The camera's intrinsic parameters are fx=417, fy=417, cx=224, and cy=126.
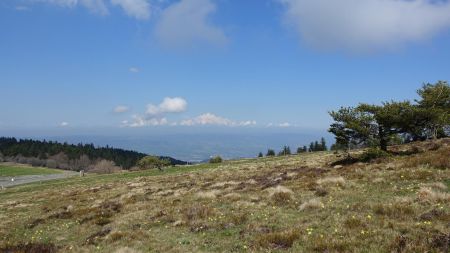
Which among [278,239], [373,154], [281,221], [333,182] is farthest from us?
[373,154]

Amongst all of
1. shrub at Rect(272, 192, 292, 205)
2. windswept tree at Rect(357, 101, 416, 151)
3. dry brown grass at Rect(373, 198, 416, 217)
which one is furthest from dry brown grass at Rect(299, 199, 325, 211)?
windswept tree at Rect(357, 101, 416, 151)

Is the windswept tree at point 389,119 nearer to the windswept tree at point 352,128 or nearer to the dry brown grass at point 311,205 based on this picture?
the windswept tree at point 352,128

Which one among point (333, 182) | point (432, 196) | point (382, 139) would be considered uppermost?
point (382, 139)

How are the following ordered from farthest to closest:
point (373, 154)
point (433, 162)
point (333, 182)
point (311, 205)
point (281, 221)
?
point (373, 154) → point (433, 162) → point (333, 182) → point (311, 205) → point (281, 221)

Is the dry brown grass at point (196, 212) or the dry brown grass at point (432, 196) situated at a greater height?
the dry brown grass at point (432, 196)

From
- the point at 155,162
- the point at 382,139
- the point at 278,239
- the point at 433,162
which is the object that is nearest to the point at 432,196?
the point at 278,239

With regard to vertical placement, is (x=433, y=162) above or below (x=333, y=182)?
above

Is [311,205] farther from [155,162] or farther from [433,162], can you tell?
[155,162]

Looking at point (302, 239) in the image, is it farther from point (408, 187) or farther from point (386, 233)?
point (408, 187)

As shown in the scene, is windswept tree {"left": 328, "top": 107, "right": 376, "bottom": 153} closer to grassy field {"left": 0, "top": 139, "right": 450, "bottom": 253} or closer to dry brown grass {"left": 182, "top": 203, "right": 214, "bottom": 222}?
grassy field {"left": 0, "top": 139, "right": 450, "bottom": 253}

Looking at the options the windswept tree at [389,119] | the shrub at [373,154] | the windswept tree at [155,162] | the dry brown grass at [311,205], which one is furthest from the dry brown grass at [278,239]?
the windswept tree at [155,162]

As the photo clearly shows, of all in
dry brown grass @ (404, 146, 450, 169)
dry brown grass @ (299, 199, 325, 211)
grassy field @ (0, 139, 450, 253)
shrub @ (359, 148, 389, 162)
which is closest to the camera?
grassy field @ (0, 139, 450, 253)

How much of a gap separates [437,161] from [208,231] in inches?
645

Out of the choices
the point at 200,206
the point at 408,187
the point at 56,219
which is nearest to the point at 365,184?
the point at 408,187
